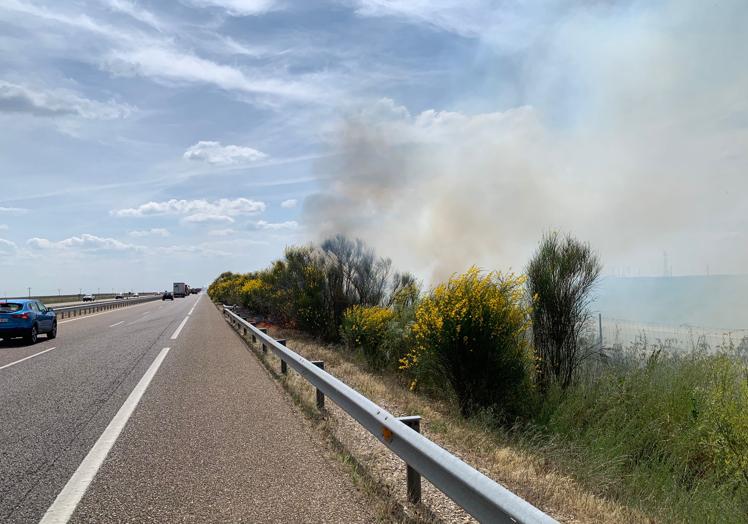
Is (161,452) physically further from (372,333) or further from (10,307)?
(10,307)

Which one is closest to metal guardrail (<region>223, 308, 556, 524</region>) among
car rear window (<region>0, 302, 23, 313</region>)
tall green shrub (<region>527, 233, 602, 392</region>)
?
tall green shrub (<region>527, 233, 602, 392</region>)

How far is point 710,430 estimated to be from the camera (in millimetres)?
5973

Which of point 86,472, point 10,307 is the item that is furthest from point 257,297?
point 86,472

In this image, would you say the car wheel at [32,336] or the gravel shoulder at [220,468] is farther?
the car wheel at [32,336]

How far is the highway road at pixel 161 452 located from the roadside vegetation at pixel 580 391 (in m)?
2.34

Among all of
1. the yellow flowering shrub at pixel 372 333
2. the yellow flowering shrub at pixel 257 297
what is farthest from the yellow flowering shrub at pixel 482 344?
the yellow flowering shrub at pixel 257 297

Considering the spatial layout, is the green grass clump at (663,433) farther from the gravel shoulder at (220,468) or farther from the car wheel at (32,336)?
the car wheel at (32,336)

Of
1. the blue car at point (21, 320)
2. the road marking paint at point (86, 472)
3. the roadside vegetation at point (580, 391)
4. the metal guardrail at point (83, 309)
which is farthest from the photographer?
the metal guardrail at point (83, 309)

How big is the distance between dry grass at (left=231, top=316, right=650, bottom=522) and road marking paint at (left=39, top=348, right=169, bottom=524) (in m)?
2.20

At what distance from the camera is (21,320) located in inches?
655

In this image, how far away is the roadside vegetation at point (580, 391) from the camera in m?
5.45

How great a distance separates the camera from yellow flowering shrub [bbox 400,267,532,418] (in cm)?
741

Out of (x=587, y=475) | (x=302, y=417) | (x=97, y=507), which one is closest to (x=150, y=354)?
(x=302, y=417)

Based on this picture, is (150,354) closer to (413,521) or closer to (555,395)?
(555,395)
